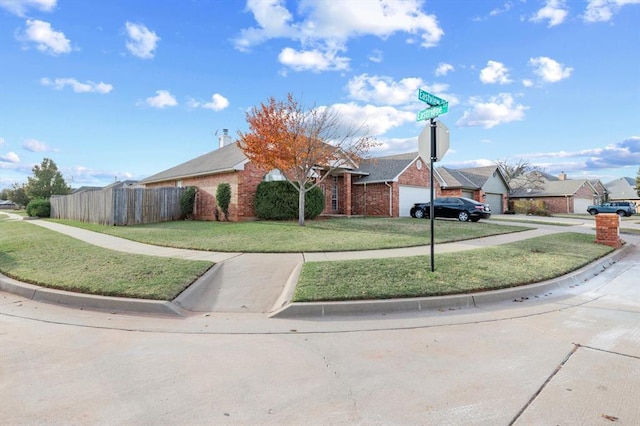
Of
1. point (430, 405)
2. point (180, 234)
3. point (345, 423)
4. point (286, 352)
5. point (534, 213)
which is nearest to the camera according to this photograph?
point (345, 423)

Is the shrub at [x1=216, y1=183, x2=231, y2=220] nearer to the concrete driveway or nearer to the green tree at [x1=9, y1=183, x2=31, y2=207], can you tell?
the concrete driveway

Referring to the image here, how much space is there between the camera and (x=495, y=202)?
36.5 meters

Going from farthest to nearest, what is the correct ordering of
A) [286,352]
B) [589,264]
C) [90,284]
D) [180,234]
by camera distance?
[180,234] → [589,264] → [90,284] → [286,352]

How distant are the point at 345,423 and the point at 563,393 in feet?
6.10

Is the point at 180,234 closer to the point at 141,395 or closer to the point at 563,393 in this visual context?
the point at 141,395

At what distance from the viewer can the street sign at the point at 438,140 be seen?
23.7ft

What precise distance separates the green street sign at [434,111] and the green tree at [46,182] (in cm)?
5322

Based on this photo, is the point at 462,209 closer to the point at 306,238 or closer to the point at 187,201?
the point at 306,238

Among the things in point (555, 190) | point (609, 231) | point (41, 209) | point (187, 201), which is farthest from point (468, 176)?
point (41, 209)

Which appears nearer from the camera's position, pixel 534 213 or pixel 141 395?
pixel 141 395

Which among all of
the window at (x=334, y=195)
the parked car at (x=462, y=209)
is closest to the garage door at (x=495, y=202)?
the parked car at (x=462, y=209)

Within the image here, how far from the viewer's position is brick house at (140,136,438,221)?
60.4 ft

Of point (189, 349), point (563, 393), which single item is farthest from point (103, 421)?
point (563, 393)

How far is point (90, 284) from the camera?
6.47 meters
